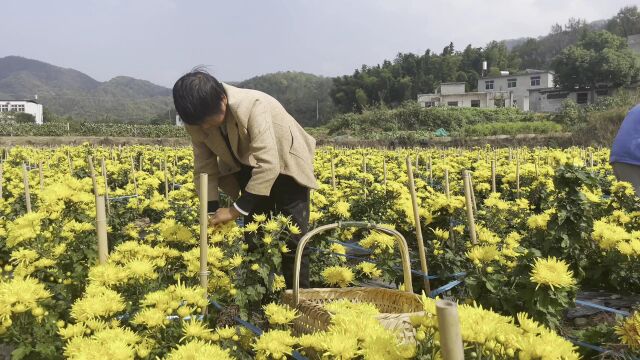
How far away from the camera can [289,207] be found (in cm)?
286

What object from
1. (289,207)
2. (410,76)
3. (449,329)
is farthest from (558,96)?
(449,329)

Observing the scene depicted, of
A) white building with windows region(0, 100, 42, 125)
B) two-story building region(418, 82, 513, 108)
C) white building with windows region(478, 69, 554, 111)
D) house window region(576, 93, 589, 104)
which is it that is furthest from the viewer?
white building with windows region(0, 100, 42, 125)

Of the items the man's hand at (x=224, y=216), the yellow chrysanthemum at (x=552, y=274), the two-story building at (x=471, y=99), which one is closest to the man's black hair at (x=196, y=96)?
the man's hand at (x=224, y=216)

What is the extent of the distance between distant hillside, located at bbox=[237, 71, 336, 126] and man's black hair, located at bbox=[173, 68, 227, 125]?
6976 cm

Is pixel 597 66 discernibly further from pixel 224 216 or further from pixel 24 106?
pixel 24 106

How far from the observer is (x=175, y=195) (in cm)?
477

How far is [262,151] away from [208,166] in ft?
2.05

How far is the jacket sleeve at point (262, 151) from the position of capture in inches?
95.7

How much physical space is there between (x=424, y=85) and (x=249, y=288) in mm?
67360

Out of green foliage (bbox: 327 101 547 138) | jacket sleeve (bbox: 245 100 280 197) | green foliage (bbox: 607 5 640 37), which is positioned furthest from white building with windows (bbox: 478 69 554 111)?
jacket sleeve (bbox: 245 100 280 197)

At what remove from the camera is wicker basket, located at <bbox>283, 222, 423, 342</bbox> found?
1677mm

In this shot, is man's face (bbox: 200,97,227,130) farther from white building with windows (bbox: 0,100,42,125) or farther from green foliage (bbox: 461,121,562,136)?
white building with windows (bbox: 0,100,42,125)

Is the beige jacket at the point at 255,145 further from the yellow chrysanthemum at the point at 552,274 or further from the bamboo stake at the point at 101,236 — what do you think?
the yellow chrysanthemum at the point at 552,274

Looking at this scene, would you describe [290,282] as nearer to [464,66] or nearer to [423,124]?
[423,124]
